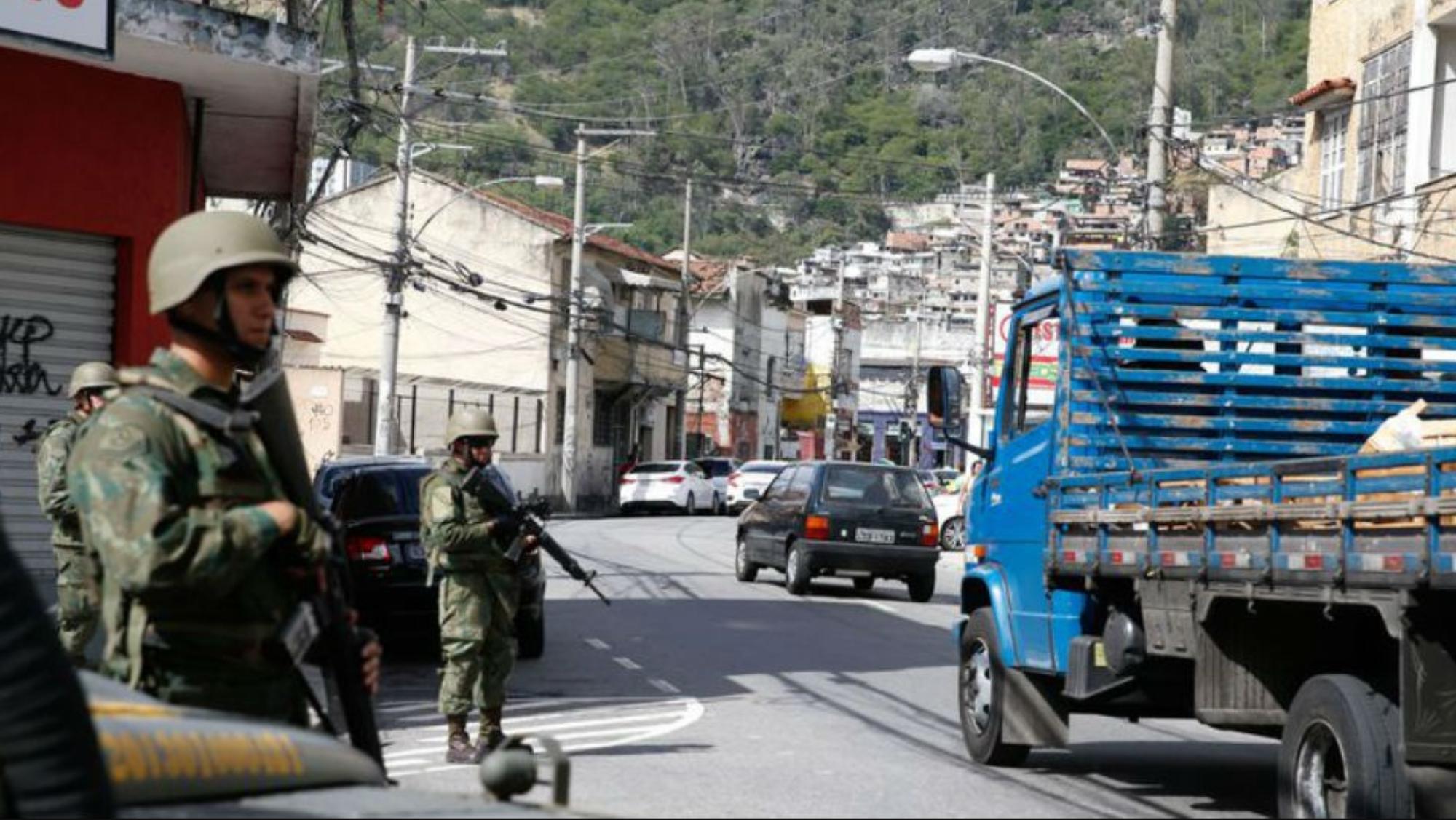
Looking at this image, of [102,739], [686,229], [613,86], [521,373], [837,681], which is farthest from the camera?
[613,86]

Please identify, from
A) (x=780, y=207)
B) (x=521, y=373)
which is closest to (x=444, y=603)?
(x=521, y=373)

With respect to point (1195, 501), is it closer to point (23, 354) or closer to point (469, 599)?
point (469, 599)

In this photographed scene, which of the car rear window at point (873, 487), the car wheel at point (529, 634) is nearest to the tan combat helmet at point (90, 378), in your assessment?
the car wheel at point (529, 634)

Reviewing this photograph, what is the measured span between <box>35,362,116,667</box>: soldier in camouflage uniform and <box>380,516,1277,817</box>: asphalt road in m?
1.89

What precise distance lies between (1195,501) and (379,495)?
933cm

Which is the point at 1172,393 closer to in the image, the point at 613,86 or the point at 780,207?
the point at 613,86

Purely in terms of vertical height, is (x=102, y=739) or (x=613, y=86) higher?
(x=613, y=86)

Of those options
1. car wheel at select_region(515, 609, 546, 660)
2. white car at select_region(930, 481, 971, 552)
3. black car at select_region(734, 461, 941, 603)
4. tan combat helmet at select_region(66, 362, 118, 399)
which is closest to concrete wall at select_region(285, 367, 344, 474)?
white car at select_region(930, 481, 971, 552)

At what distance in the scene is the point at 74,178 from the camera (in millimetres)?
14039

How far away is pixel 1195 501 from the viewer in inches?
387

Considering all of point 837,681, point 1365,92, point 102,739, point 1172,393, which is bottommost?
point 837,681

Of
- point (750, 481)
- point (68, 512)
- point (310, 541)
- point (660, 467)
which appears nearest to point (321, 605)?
point (310, 541)

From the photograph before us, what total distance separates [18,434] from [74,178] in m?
1.68

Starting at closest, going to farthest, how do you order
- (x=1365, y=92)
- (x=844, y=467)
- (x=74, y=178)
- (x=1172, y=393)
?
(x=1172, y=393)
(x=74, y=178)
(x=844, y=467)
(x=1365, y=92)
